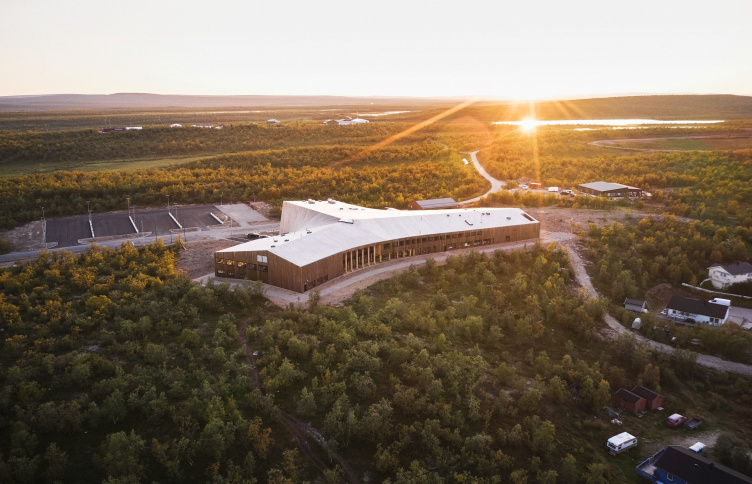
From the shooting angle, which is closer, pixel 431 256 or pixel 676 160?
pixel 431 256

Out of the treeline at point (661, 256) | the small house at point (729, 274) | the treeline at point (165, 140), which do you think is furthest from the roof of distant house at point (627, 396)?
the treeline at point (165, 140)

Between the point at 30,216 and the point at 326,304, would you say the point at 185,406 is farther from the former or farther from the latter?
the point at 30,216

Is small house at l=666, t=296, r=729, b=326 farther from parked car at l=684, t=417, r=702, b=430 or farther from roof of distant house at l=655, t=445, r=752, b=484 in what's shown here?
roof of distant house at l=655, t=445, r=752, b=484

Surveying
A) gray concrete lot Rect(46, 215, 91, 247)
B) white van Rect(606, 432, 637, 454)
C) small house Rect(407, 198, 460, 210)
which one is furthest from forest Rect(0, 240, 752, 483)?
small house Rect(407, 198, 460, 210)

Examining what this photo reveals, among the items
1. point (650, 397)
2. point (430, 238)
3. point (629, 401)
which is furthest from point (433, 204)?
point (629, 401)

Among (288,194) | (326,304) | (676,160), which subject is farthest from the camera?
(676,160)

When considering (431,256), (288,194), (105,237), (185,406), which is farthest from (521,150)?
(185,406)
